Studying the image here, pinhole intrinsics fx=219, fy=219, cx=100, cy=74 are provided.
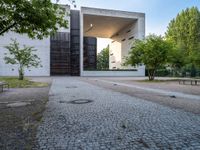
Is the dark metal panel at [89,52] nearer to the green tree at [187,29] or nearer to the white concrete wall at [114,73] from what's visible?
the white concrete wall at [114,73]

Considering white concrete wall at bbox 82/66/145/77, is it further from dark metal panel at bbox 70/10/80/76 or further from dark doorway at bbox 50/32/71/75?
dark doorway at bbox 50/32/71/75

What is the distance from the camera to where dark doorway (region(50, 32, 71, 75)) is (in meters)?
44.3

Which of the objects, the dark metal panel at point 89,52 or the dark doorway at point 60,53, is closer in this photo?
the dark doorway at point 60,53

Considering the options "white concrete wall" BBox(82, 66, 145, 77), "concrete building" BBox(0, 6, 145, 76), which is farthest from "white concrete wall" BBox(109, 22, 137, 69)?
"white concrete wall" BBox(82, 66, 145, 77)

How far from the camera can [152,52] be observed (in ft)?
82.3

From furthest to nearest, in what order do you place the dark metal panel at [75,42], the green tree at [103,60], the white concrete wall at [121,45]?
the green tree at [103,60] → the white concrete wall at [121,45] → the dark metal panel at [75,42]

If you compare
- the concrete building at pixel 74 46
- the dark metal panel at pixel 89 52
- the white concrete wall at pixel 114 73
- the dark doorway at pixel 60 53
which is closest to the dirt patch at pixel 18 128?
the concrete building at pixel 74 46

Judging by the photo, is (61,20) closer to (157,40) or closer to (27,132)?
(27,132)

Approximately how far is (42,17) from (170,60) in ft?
68.5

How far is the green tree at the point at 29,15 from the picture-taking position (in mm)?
6957

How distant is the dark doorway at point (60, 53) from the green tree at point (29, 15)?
36.5 metres

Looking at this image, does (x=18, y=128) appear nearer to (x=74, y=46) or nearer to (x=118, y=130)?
(x=118, y=130)

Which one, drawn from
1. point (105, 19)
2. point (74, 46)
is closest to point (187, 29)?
point (105, 19)

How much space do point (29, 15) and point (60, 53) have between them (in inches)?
1487
